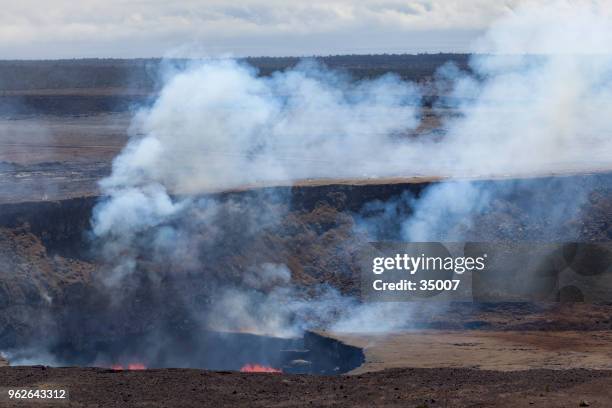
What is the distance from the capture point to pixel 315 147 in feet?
179

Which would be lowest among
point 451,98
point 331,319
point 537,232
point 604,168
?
point 331,319

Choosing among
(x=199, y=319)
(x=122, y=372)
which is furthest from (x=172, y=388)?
(x=199, y=319)

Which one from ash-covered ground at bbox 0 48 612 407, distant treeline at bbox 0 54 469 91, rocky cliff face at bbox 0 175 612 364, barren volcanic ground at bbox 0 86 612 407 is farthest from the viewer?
distant treeline at bbox 0 54 469 91

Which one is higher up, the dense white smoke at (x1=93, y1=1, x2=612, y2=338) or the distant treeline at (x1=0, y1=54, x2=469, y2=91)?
the distant treeline at (x1=0, y1=54, x2=469, y2=91)

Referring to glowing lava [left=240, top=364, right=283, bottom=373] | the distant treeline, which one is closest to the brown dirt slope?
glowing lava [left=240, top=364, right=283, bottom=373]

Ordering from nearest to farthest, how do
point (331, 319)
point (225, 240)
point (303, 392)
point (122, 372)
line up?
point (303, 392), point (122, 372), point (331, 319), point (225, 240)

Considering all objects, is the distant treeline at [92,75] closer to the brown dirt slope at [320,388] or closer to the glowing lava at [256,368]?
the glowing lava at [256,368]

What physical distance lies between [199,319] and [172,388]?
9.25 m

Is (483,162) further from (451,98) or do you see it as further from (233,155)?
(451,98)

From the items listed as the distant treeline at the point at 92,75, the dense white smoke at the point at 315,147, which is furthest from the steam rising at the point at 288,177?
the distant treeline at the point at 92,75

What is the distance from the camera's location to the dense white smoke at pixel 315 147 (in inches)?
1361

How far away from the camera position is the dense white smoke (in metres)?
34.6

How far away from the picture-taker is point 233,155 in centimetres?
4697

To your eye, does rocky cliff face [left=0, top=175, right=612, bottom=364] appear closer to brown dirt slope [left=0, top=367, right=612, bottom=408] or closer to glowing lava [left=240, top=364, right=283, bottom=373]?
glowing lava [left=240, top=364, right=283, bottom=373]
